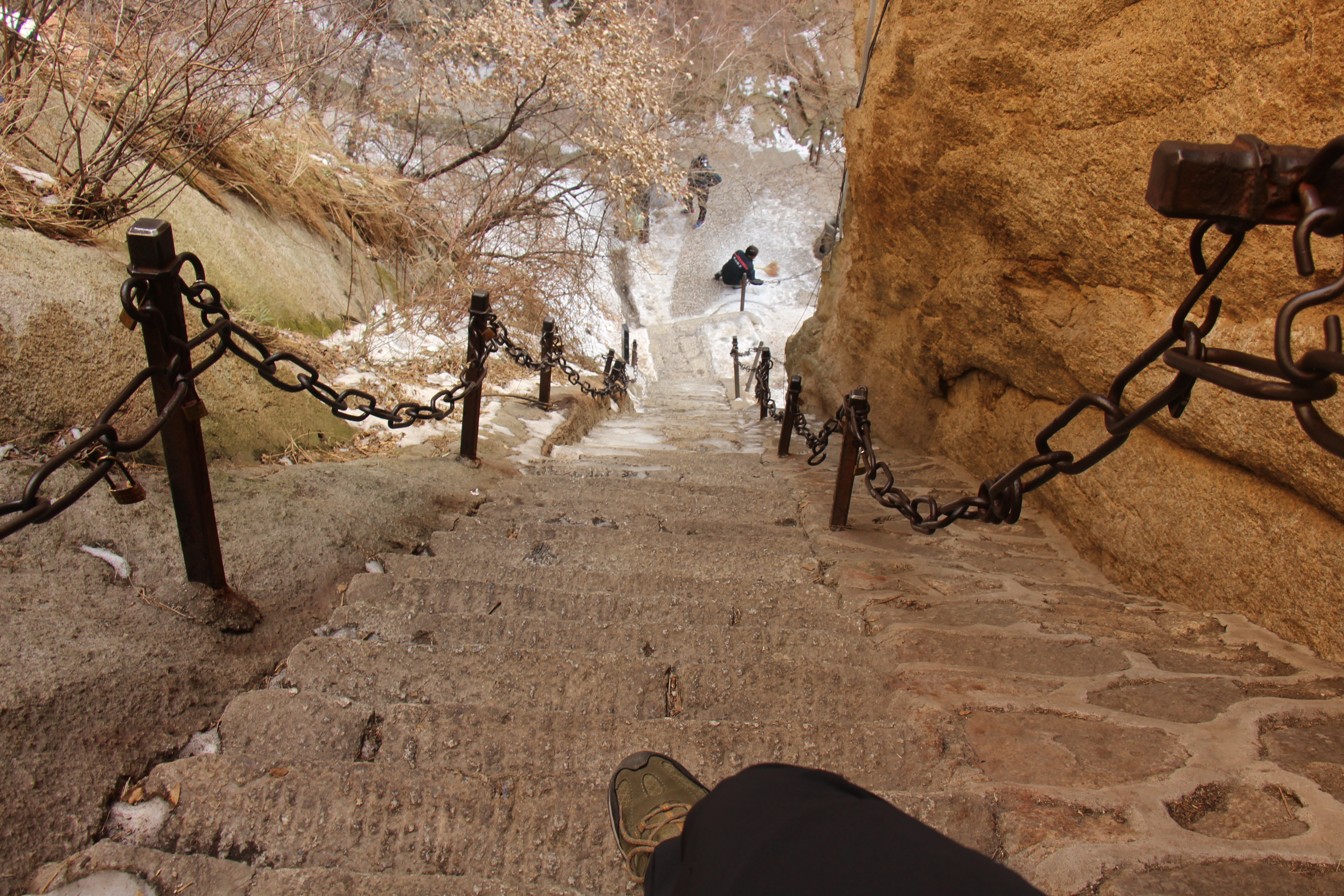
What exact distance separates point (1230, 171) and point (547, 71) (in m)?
8.88

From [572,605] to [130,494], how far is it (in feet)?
3.58

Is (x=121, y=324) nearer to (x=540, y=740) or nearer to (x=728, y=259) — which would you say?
(x=540, y=740)

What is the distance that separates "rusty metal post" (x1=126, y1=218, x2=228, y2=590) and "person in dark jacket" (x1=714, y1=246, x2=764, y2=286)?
1478cm

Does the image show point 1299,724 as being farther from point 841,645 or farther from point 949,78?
point 949,78

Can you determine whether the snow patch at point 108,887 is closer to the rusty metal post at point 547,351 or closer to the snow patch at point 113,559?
the snow patch at point 113,559

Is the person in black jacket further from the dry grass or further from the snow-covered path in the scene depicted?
the snow-covered path

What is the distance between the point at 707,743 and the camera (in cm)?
145

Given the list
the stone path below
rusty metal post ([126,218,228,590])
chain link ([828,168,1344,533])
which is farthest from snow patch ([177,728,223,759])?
chain link ([828,168,1344,533])

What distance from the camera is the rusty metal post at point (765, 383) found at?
6984mm

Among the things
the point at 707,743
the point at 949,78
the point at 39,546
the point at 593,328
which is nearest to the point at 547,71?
the point at 593,328

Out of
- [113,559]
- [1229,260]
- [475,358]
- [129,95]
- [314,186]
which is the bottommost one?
[113,559]

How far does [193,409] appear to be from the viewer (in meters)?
1.67

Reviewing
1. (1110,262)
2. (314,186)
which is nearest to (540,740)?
(1110,262)

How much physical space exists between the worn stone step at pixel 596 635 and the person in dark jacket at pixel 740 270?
14.6m
